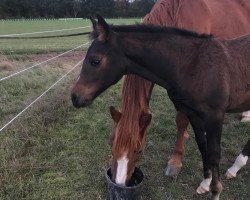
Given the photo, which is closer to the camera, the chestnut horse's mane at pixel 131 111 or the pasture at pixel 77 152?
the chestnut horse's mane at pixel 131 111

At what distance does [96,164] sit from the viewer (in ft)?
13.4

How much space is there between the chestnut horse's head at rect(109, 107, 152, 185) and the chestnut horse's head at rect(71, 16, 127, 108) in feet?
1.23

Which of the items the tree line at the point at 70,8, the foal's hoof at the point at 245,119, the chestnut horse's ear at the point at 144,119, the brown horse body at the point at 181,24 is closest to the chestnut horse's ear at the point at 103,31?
the brown horse body at the point at 181,24

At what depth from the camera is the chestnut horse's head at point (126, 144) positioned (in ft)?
10.0

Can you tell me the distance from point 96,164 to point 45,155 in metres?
0.66

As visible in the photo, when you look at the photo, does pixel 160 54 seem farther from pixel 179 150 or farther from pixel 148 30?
pixel 179 150

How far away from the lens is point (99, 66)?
9.35 ft

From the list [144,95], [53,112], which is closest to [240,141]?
[144,95]

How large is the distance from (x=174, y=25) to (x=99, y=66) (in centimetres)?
127

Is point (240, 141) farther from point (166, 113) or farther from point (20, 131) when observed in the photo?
point (20, 131)

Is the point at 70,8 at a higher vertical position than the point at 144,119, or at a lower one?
lower

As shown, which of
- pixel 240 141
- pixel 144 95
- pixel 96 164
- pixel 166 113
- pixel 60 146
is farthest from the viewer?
pixel 166 113

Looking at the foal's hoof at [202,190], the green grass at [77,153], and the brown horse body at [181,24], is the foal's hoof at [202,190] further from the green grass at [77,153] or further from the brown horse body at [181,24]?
the brown horse body at [181,24]

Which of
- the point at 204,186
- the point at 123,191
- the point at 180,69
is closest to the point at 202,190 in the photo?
the point at 204,186
